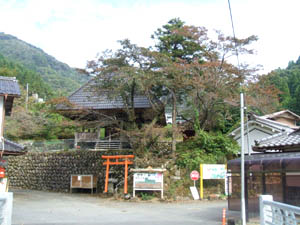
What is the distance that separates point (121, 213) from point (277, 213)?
10245 millimetres

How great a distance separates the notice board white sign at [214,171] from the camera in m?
20.8

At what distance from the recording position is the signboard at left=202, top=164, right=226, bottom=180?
20.8m

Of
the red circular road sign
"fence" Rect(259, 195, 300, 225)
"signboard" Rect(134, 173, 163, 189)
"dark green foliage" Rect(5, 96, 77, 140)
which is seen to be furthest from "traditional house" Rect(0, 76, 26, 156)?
"dark green foliage" Rect(5, 96, 77, 140)

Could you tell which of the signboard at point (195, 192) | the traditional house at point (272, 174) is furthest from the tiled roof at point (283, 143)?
the signboard at point (195, 192)

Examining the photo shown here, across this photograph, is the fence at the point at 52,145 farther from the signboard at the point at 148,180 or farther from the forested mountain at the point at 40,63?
the forested mountain at the point at 40,63

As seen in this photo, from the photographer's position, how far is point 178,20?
27312 millimetres

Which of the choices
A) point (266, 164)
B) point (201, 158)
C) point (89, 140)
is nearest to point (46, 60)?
point (89, 140)

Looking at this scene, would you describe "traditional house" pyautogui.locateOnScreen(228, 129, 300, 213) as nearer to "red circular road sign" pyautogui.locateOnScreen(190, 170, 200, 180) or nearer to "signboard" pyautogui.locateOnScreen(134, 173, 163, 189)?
"red circular road sign" pyautogui.locateOnScreen(190, 170, 200, 180)

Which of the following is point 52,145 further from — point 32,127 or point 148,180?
point 148,180

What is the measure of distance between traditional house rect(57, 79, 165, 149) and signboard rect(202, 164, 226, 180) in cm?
544

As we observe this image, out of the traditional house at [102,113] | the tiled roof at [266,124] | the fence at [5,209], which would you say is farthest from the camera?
the tiled roof at [266,124]

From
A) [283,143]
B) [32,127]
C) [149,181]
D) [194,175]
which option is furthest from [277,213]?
[32,127]

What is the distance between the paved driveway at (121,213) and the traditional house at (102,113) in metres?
6.61

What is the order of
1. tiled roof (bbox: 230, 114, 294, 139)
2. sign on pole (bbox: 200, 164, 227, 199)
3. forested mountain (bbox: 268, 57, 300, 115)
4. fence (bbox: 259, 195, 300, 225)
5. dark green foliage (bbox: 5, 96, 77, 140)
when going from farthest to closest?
forested mountain (bbox: 268, 57, 300, 115) < dark green foliage (bbox: 5, 96, 77, 140) < tiled roof (bbox: 230, 114, 294, 139) < sign on pole (bbox: 200, 164, 227, 199) < fence (bbox: 259, 195, 300, 225)
